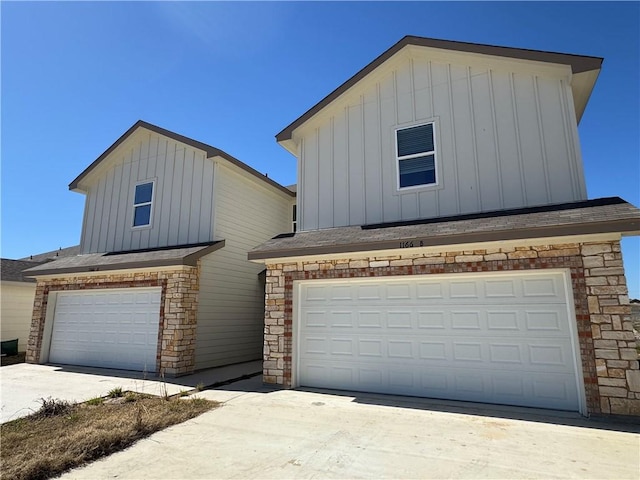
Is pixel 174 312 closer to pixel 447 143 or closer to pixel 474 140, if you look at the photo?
pixel 447 143

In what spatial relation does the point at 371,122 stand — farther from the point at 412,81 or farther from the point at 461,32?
the point at 461,32

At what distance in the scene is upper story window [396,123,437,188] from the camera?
8.73 m

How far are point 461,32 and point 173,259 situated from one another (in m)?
9.95

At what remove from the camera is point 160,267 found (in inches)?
404

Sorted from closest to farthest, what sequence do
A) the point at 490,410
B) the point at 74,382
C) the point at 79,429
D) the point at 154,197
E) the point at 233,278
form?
the point at 79,429 → the point at 490,410 → the point at 74,382 → the point at 233,278 → the point at 154,197

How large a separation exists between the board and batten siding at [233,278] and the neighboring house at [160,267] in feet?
0.11

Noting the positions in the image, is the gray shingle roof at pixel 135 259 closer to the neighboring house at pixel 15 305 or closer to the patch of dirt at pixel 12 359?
the patch of dirt at pixel 12 359

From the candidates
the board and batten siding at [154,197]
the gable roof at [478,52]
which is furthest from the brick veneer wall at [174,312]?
the gable roof at [478,52]

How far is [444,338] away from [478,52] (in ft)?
21.4

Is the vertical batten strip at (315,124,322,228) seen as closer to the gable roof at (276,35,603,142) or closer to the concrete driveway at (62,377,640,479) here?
the gable roof at (276,35,603,142)

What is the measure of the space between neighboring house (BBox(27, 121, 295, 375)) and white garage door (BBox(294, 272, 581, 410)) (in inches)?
158

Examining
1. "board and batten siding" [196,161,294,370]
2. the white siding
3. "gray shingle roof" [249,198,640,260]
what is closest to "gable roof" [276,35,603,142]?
"gray shingle roof" [249,198,640,260]

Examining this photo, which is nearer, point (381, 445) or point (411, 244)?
point (381, 445)

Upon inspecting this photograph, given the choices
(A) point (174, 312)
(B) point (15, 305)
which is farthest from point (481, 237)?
(B) point (15, 305)
